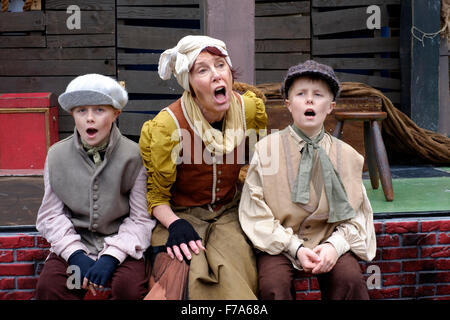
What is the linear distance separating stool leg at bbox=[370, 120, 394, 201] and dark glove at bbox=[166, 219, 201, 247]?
5.20 feet

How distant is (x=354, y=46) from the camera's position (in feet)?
18.4

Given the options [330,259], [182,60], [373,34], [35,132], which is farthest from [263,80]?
[330,259]

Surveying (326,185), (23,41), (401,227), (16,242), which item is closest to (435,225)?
(401,227)

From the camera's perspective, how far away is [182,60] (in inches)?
89.8

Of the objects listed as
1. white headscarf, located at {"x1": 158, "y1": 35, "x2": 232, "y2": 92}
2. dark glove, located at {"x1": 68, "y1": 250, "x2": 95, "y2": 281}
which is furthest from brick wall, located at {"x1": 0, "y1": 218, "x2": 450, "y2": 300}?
white headscarf, located at {"x1": 158, "y1": 35, "x2": 232, "y2": 92}

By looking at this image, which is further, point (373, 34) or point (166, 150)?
point (373, 34)

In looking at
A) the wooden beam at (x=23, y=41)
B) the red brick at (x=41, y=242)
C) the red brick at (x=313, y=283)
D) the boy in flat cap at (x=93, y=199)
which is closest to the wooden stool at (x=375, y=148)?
the red brick at (x=313, y=283)

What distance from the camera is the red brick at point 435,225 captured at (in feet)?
8.95

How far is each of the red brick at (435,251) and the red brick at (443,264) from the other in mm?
28

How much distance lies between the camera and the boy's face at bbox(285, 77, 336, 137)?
219 cm

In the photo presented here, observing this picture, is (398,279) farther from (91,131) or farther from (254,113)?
(91,131)

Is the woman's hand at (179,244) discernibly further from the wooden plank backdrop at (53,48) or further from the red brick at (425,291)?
the wooden plank backdrop at (53,48)
